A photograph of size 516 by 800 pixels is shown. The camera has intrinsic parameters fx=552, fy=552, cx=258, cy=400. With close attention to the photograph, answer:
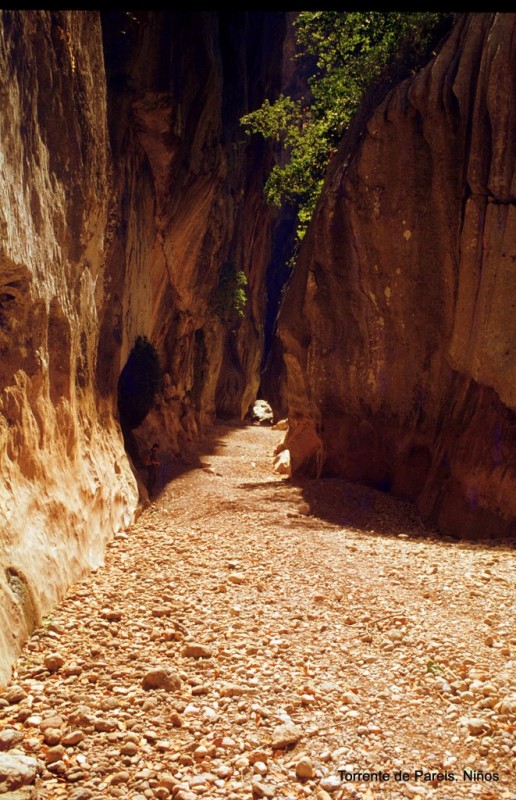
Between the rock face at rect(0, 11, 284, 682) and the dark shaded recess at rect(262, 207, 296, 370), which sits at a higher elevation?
the dark shaded recess at rect(262, 207, 296, 370)

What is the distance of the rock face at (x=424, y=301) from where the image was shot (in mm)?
9516

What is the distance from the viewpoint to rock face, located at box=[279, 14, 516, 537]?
9516 millimetres

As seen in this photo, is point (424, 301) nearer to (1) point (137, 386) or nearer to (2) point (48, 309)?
(1) point (137, 386)

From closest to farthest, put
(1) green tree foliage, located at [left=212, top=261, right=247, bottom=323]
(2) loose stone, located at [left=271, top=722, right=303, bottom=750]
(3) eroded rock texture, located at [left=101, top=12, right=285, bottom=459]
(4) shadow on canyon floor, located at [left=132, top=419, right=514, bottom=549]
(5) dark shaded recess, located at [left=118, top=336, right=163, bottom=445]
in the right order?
1. (2) loose stone, located at [left=271, top=722, right=303, bottom=750]
2. (4) shadow on canyon floor, located at [left=132, top=419, right=514, bottom=549]
3. (3) eroded rock texture, located at [left=101, top=12, right=285, bottom=459]
4. (5) dark shaded recess, located at [left=118, top=336, right=163, bottom=445]
5. (1) green tree foliage, located at [left=212, top=261, right=247, bottom=323]

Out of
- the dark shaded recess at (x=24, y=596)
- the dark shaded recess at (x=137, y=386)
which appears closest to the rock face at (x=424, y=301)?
the dark shaded recess at (x=137, y=386)

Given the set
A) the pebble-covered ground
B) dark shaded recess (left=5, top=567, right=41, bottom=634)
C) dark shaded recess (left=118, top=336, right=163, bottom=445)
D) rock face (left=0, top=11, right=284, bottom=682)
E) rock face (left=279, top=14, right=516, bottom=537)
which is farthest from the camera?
dark shaded recess (left=118, top=336, right=163, bottom=445)

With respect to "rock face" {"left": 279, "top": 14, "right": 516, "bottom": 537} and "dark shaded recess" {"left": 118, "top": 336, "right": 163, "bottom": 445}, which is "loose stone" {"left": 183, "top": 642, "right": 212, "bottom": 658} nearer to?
"rock face" {"left": 279, "top": 14, "right": 516, "bottom": 537}

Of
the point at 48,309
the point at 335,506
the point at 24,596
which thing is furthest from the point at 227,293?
the point at 24,596

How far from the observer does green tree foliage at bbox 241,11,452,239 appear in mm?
12852

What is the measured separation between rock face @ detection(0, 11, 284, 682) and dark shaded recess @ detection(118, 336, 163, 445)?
44 cm

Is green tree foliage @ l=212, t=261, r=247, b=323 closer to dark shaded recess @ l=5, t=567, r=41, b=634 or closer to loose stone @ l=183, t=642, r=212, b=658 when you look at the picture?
dark shaded recess @ l=5, t=567, r=41, b=634

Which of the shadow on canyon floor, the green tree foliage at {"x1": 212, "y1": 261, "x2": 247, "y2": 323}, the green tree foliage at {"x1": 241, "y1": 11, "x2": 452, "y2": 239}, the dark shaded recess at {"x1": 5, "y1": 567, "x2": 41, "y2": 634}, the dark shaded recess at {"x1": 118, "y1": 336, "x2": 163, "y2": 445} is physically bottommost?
the shadow on canyon floor

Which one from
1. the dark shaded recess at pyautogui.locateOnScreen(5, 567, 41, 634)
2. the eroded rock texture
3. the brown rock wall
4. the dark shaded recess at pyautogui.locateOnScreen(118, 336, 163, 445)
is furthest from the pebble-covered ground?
the dark shaded recess at pyautogui.locateOnScreen(118, 336, 163, 445)

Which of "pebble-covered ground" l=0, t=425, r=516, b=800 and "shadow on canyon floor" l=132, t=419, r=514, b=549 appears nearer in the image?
"pebble-covered ground" l=0, t=425, r=516, b=800
